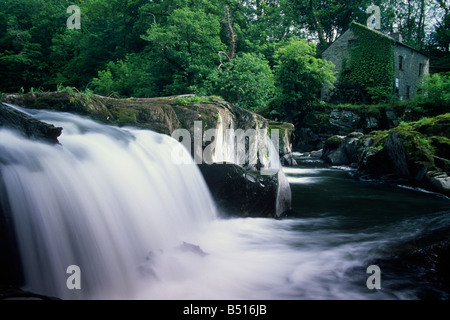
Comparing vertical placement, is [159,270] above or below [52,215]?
below

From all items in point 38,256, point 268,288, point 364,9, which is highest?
point 364,9

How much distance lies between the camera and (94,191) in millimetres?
3758

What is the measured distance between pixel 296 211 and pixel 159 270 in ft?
14.5

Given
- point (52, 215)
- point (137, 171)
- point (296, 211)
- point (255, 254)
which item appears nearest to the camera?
point (52, 215)

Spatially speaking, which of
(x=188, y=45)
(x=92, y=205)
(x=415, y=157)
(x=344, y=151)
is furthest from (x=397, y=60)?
(x=92, y=205)

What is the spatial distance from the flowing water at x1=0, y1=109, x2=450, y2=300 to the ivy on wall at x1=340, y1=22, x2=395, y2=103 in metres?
25.0

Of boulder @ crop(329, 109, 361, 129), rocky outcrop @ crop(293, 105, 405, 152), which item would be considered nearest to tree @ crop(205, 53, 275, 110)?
rocky outcrop @ crop(293, 105, 405, 152)

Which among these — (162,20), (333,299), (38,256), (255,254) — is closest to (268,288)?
(333,299)

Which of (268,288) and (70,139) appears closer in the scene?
(268,288)

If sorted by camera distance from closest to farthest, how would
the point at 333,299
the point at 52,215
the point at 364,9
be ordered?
1. the point at 52,215
2. the point at 333,299
3. the point at 364,9

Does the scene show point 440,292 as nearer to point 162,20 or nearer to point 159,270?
point 159,270

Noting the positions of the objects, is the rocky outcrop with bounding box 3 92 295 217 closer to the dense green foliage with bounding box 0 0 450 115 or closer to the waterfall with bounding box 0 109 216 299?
the waterfall with bounding box 0 109 216 299

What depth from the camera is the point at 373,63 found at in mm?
27750

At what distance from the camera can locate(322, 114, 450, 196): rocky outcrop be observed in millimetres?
9094
